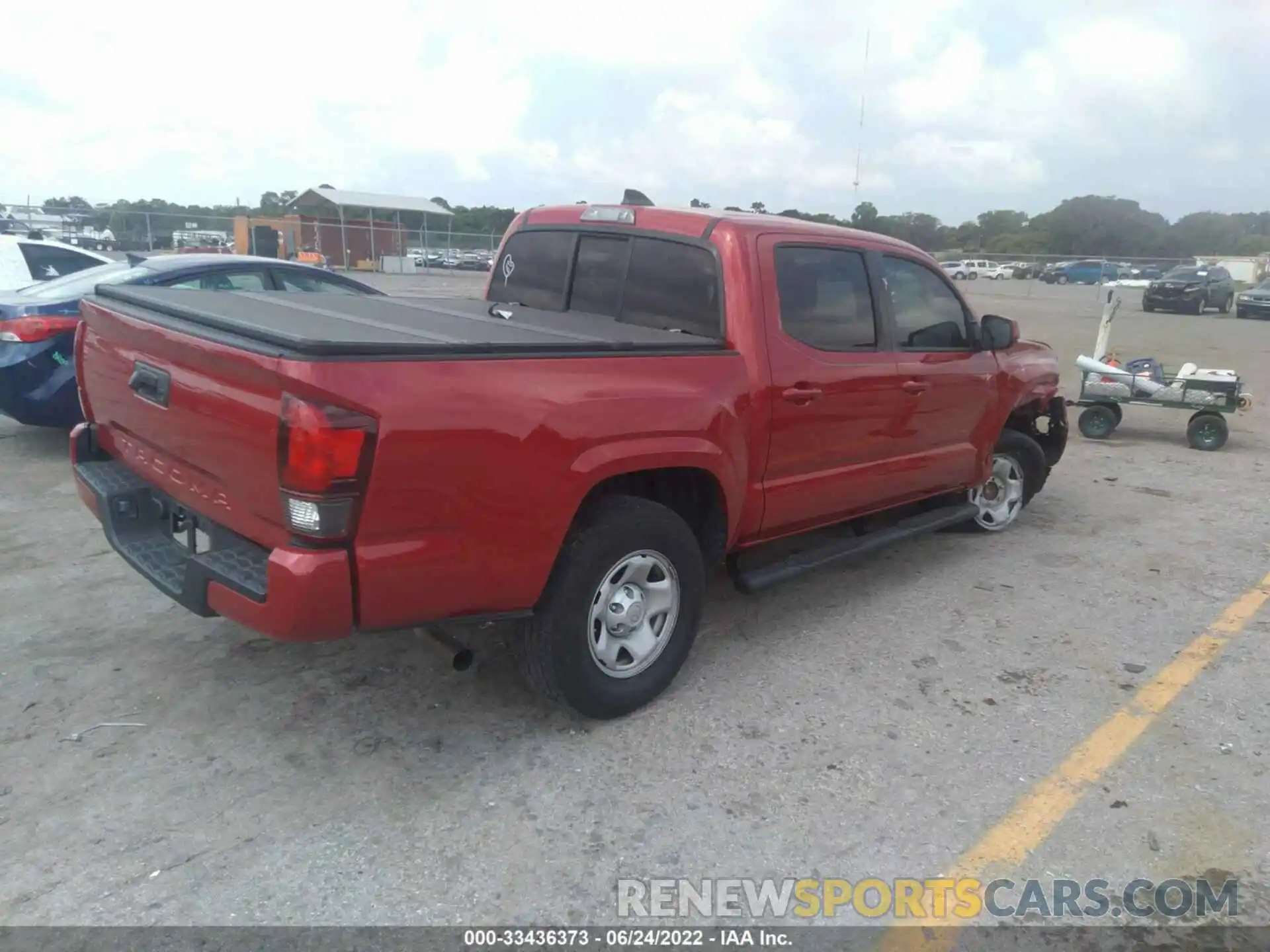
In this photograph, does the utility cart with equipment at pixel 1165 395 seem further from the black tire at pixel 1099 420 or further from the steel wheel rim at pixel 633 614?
the steel wheel rim at pixel 633 614

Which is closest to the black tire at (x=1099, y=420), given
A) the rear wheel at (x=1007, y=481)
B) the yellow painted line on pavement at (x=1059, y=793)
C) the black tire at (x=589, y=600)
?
the rear wheel at (x=1007, y=481)

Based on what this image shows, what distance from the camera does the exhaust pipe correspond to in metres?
3.28

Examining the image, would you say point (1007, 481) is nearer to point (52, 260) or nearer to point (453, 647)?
point (453, 647)

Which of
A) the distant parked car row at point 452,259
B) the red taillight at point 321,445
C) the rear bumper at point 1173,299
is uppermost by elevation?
the red taillight at point 321,445

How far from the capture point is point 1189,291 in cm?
2942

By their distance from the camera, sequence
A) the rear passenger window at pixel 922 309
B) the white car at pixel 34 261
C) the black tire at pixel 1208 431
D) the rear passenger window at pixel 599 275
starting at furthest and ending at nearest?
the black tire at pixel 1208 431
the white car at pixel 34 261
the rear passenger window at pixel 922 309
the rear passenger window at pixel 599 275

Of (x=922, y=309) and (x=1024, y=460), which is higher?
(x=922, y=309)

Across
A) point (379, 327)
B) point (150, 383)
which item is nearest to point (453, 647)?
point (379, 327)

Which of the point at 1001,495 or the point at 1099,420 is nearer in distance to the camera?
the point at 1001,495

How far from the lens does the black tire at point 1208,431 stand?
30.2ft

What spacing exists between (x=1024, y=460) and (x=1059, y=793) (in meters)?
3.42

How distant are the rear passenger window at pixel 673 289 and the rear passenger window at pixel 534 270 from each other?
48 cm

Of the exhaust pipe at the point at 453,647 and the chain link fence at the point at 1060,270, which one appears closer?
the exhaust pipe at the point at 453,647

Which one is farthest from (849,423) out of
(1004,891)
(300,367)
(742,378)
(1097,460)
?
(1097,460)
